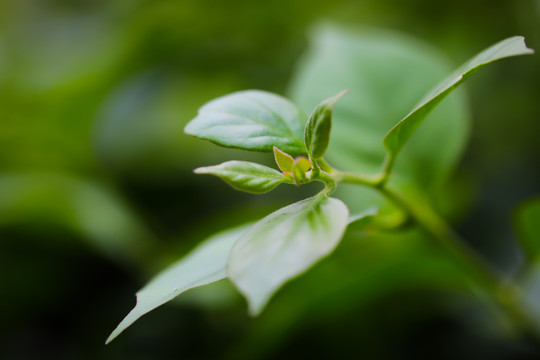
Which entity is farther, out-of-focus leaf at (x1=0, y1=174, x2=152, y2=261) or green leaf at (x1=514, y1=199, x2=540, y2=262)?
out-of-focus leaf at (x1=0, y1=174, x2=152, y2=261)

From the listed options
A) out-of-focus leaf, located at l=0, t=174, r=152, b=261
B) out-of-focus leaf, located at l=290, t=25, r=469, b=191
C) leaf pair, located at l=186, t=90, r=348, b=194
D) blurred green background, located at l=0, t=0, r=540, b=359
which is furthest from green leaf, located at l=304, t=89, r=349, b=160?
out-of-focus leaf, located at l=0, t=174, r=152, b=261

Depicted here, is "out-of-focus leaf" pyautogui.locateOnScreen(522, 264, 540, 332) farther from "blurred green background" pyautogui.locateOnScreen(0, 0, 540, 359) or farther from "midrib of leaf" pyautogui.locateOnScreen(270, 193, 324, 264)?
"midrib of leaf" pyautogui.locateOnScreen(270, 193, 324, 264)

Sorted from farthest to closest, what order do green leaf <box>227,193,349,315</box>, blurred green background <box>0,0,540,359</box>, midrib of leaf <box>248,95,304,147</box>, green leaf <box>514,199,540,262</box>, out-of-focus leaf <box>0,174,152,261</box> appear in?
out-of-focus leaf <box>0,174,152,261</box> < blurred green background <box>0,0,540,359</box> < green leaf <box>514,199,540,262</box> < midrib of leaf <box>248,95,304,147</box> < green leaf <box>227,193,349,315</box>

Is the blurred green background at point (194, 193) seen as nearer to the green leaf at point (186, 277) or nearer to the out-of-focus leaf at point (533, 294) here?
the out-of-focus leaf at point (533, 294)

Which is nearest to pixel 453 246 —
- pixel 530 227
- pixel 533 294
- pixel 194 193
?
pixel 530 227

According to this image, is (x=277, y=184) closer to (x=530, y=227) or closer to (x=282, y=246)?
(x=282, y=246)

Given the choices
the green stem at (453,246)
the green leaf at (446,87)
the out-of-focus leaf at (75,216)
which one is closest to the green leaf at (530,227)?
the green stem at (453,246)

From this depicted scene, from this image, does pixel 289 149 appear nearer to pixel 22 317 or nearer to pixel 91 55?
pixel 22 317
